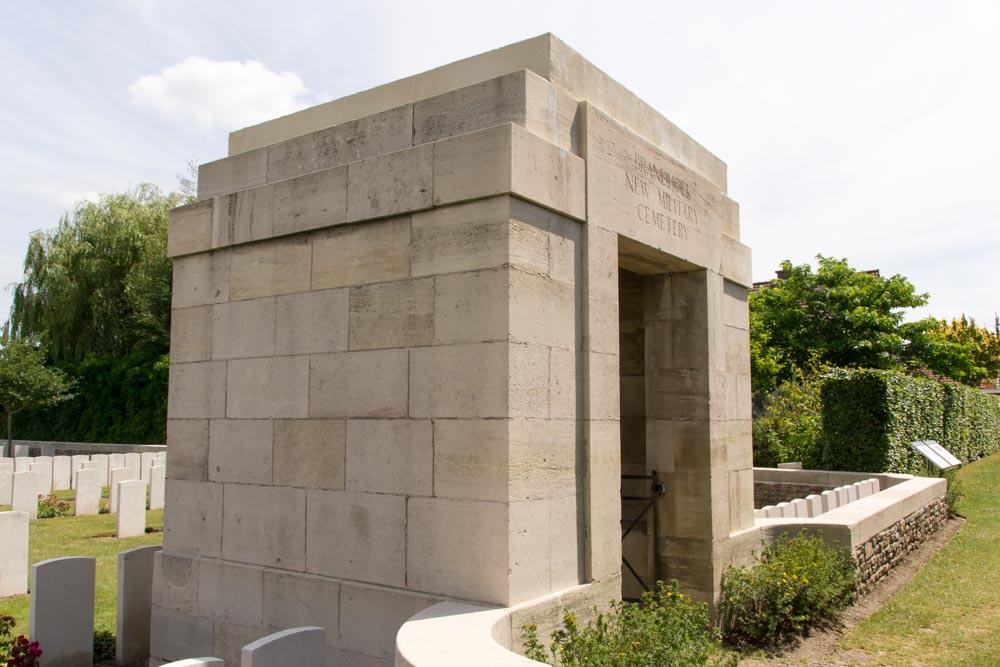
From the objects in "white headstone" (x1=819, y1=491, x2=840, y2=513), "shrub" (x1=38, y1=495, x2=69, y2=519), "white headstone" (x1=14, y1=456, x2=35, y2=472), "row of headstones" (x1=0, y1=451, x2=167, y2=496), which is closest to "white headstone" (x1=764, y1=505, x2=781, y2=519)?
"white headstone" (x1=819, y1=491, x2=840, y2=513)

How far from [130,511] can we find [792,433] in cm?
1348

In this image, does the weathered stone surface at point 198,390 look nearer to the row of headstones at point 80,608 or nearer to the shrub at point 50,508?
the row of headstones at point 80,608

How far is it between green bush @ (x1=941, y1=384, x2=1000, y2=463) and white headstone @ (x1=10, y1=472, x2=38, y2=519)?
797 inches

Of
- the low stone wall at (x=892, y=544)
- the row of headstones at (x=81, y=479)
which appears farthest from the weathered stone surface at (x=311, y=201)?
the row of headstones at (x=81, y=479)

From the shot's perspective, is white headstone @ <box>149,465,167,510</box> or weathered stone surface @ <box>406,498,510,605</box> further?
white headstone @ <box>149,465,167,510</box>

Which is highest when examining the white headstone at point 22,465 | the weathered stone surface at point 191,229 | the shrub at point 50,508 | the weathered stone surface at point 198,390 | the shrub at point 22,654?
the weathered stone surface at point 191,229

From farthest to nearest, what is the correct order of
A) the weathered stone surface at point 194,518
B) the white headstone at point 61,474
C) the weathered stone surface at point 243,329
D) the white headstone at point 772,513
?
the white headstone at point 61,474 → the white headstone at point 772,513 → the weathered stone surface at point 194,518 → the weathered stone surface at point 243,329

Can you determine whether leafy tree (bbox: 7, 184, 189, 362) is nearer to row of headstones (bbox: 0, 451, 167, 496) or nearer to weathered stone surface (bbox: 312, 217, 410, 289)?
row of headstones (bbox: 0, 451, 167, 496)

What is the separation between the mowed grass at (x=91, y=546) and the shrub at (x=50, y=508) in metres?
0.21

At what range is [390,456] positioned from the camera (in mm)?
4867

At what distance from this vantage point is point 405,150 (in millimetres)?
4988

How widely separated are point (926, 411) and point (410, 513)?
1690 centimetres

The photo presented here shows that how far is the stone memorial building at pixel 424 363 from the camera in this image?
14.9 ft

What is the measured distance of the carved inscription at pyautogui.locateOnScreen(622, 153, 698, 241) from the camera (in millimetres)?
5832
